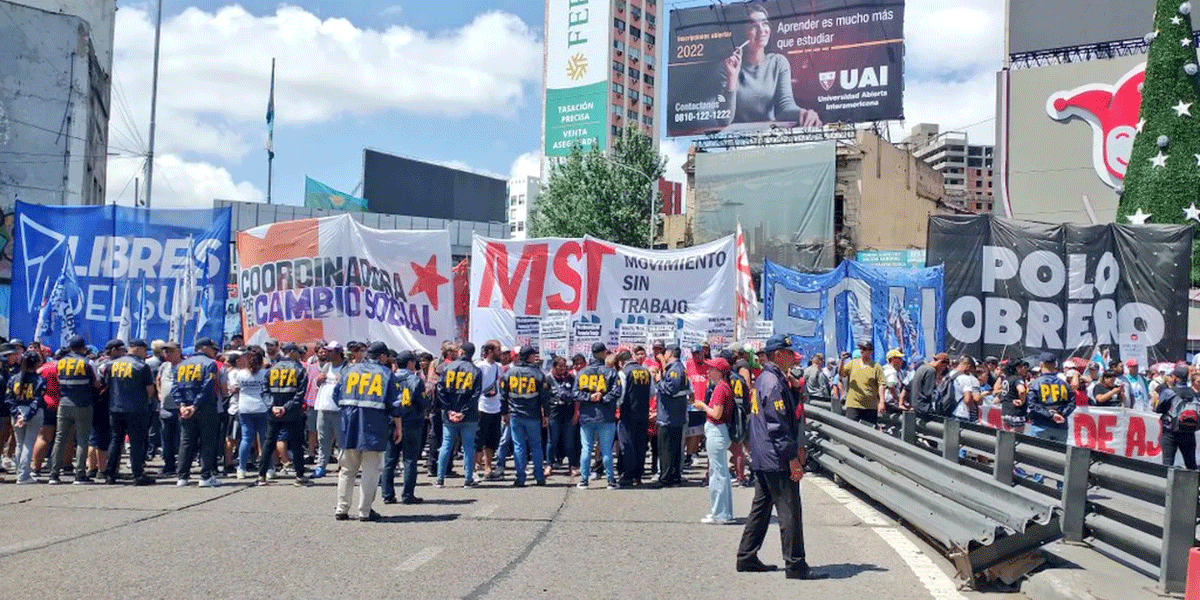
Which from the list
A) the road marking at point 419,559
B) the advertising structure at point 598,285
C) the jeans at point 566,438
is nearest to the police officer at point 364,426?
the road marking at point 419,559

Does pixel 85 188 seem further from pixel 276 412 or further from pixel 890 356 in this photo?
pixel 890 356

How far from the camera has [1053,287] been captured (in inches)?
769

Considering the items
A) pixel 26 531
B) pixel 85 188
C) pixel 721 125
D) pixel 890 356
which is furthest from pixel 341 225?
pixel 721 125

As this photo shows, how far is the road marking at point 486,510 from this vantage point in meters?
10.8

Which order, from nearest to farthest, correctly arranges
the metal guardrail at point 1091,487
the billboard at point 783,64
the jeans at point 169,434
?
the metal guardrail at point 1091,487
the jeans at point 169,434
the billboard at point 783,64

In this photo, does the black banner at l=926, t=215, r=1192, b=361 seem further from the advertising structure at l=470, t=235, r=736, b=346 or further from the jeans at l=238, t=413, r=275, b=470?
the jeans at l=238, t=413, r=275, b=470

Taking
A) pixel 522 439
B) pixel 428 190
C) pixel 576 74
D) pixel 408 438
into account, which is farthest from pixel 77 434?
pixel 576 74

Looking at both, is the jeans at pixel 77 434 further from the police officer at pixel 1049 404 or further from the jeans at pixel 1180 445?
the jeans at pixel 1180 445

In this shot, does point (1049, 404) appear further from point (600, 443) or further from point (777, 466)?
point (777, 466)

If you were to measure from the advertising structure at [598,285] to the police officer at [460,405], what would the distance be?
127 inches

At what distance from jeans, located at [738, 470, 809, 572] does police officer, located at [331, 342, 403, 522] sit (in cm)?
404

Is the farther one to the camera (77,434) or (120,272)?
(120,272)

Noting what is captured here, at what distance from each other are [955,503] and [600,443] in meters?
5.90

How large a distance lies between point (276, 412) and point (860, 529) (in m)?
7.28
